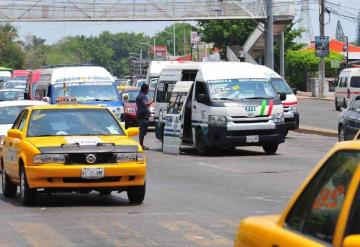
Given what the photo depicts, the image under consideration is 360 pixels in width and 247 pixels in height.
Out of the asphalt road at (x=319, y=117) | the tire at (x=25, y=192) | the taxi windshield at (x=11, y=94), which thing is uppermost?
the taxi windshield at (x=11, y=94)

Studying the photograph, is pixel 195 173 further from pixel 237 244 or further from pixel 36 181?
pixel 237 244

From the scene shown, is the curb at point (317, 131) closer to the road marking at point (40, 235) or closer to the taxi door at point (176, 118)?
the taxi door at point (176, 118)

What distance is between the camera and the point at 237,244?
570 cm

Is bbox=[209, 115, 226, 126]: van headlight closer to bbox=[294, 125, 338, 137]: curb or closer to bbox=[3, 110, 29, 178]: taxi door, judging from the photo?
bbox=[3, 110, 29, 178]: taxi door

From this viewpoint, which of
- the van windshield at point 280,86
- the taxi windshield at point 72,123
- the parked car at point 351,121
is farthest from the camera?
the van windshield at point 280,86

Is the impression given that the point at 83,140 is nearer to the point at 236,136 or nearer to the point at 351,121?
the point at 236,136

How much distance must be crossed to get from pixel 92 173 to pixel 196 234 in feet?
9.72

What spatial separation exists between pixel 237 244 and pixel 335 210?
3.59ft

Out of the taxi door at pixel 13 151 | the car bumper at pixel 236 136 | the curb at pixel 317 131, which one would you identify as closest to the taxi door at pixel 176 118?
the car bumper at pixel 236 136

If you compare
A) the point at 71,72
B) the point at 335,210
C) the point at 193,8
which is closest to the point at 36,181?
the point at 335,210

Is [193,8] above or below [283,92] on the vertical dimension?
above

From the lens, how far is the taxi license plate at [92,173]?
45.7ft

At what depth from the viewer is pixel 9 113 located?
2192cm

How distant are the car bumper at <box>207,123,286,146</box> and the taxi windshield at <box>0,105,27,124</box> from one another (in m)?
4.85
